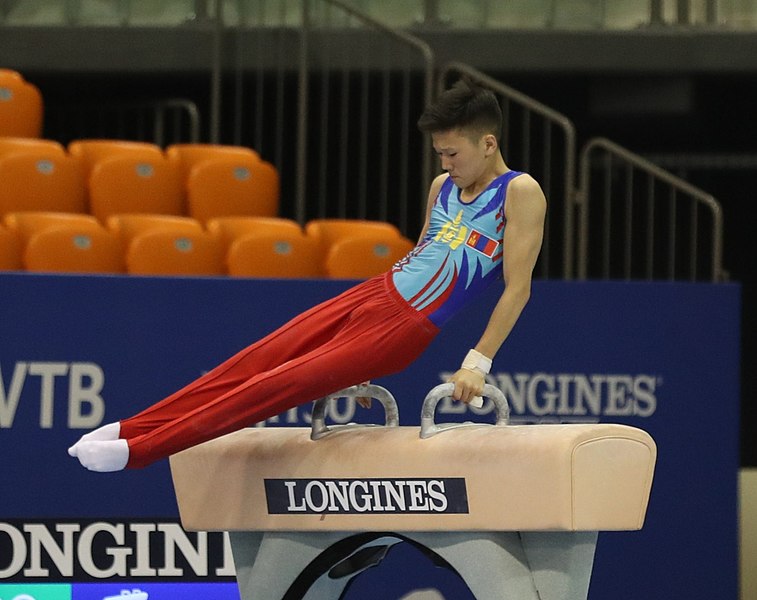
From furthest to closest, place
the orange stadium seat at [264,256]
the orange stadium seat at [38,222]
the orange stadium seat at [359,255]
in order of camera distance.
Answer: the orange stadium seat at [359,255] < the orange stadium seat at [264,256] < the orange stadium seat at [38,222]

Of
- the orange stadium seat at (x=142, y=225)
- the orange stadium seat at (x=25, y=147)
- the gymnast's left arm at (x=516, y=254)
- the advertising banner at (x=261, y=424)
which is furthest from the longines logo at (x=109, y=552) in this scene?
the gymnast's left arm at (x=516, y=254)

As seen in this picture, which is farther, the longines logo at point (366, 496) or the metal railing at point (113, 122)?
the metal railing at point (113, 122)

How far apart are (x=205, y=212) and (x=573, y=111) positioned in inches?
122

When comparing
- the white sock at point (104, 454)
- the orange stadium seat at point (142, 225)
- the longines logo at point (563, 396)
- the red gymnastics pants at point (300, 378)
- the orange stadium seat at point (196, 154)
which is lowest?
the longines logo at point (563, 396)

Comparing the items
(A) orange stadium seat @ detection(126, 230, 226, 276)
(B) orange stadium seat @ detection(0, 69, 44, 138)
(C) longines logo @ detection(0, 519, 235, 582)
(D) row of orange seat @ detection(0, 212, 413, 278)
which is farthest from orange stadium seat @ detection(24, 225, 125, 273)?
(B) orange stadium seat @ detection(0, 69, 44, 138)

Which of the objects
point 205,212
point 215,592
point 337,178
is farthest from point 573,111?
point 215,592

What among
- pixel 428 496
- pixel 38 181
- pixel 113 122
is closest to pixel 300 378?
pixel 428 496

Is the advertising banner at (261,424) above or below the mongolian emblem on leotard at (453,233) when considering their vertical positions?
below

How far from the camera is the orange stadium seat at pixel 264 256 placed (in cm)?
654

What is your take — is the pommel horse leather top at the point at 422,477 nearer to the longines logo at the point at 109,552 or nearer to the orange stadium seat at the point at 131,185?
the longines logo at the point at 109,552

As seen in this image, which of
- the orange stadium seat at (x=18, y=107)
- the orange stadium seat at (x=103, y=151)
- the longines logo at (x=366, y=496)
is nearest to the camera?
the longines logo at (x=366, y=496)

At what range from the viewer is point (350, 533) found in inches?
147

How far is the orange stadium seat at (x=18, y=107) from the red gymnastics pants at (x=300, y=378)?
4.05m

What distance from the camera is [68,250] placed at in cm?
621
